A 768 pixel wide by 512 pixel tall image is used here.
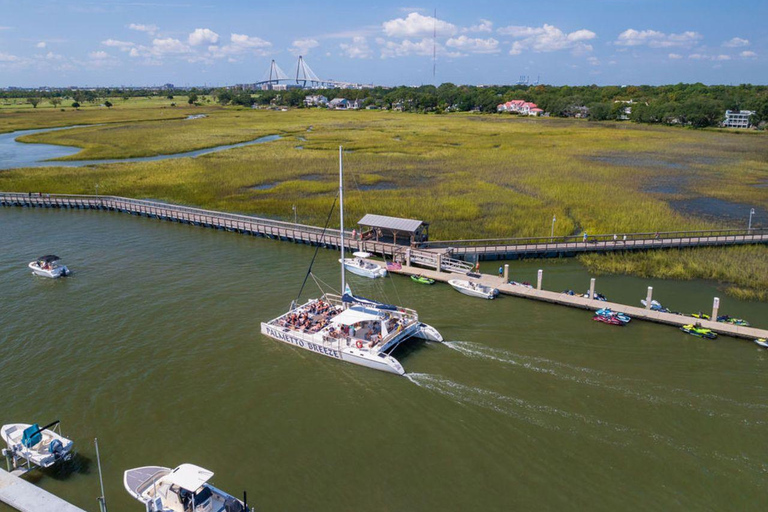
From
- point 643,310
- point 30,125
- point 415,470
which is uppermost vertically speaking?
point 30,125

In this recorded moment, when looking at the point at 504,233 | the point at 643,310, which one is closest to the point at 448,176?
the point at 504,233

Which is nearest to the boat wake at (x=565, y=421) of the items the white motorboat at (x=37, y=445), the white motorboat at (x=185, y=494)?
the white motorboat at (x=185, y=494)

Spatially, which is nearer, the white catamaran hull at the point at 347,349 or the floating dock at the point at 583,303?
the white catamaran hull at the point at 347,349

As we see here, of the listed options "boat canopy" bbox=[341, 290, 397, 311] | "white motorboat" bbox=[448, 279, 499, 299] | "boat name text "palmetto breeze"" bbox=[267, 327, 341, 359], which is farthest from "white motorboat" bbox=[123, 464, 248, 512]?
"white motorboat" bbox=[448, 279, 499, 299]

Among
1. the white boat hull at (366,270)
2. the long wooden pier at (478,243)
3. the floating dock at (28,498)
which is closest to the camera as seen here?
the floating dock at (28,498)

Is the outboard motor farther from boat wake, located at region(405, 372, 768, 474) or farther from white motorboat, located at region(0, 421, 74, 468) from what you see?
boat wake, located at region(405, 372, 768, 474)

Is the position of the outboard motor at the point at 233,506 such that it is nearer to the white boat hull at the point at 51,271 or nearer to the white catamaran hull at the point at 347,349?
the white catamaran hull at the point at 347,349

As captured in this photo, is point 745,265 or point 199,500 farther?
point 745,265

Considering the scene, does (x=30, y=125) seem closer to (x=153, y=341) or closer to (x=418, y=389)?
(x=153, y=341)
